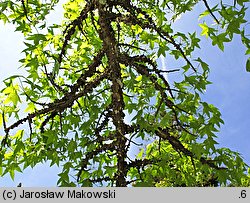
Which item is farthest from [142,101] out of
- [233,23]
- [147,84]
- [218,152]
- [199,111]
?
[233,23]

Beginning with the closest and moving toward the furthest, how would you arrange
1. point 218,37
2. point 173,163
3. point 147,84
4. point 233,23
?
point 233,23
point 218,37
point 147,84
point 173,163

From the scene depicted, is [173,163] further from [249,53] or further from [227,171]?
[249,53]

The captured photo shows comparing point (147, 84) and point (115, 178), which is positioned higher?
point (147, 84)

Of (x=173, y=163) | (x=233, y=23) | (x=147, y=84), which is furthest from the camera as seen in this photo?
(x=173, y=163)

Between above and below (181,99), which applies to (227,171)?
below

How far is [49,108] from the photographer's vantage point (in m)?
4.27

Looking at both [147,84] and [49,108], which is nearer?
[49,108]

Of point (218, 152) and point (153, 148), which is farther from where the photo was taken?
point (153, 148)

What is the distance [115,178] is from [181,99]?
1.37 m

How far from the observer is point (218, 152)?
506 centimetres

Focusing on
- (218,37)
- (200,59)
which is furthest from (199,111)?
(218,37)

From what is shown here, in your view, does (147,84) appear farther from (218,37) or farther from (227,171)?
(227,171)

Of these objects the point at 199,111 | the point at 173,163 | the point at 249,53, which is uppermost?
the point at 249,53

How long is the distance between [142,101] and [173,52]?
2.29ft
